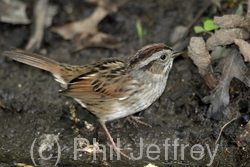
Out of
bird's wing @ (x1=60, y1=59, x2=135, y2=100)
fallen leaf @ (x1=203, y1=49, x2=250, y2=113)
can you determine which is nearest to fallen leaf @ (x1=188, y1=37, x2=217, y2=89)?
fallen leaf @ (x1=203, y1=49, x2=250, y2=113)

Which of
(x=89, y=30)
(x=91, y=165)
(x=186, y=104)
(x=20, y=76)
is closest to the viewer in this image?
(x=91, y=165)

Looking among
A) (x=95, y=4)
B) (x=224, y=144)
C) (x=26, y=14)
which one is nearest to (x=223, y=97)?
(x=224, y=144)

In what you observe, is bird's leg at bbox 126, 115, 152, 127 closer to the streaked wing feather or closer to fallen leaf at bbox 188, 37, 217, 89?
the streaked wing feather

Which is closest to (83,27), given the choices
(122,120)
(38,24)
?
(38,24)

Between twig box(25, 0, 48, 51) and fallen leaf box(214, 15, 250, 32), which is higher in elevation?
twig box(25, 0, 48, 51)

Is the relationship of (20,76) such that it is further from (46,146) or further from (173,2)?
(173,2)

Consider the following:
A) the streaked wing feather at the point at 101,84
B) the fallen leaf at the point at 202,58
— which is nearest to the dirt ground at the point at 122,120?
the fallen leaf at the point at 202,58

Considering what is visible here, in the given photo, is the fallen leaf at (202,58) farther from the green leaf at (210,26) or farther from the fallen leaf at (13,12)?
the fallen leaf at (13,12)
